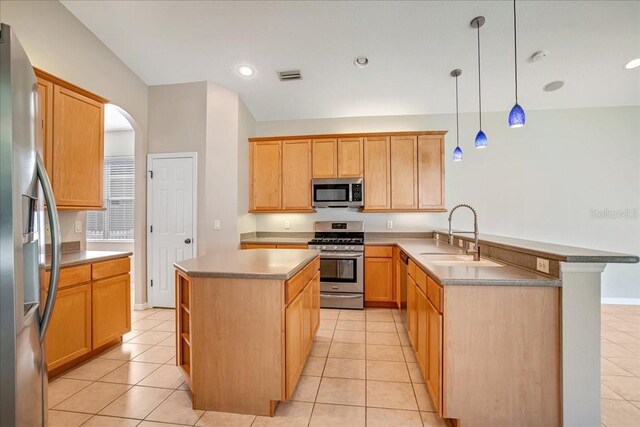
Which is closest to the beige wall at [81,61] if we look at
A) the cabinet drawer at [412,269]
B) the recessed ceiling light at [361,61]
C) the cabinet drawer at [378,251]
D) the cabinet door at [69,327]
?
the cabinet door at [69,327]

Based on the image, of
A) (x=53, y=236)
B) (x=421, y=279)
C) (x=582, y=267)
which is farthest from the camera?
(x=421, y=279)

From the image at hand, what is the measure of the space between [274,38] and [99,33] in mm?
2007

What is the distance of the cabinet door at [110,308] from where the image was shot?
8.67 feet

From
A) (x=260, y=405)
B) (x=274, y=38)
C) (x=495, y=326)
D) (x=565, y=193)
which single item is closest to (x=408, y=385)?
(x=495, y=326)

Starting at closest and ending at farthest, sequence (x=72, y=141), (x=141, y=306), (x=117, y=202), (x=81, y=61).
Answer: (x=72, y=141)
(x=81, y=61)
(x=141, y=306)
(x=117, y=202)

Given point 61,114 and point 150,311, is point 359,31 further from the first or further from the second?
point 150,311

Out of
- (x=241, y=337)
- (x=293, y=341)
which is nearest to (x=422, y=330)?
(x=293, y=341)

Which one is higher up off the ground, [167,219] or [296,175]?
[296,175]

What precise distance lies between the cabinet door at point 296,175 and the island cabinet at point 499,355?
306 cm

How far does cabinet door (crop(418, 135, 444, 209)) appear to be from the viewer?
14.1 feet

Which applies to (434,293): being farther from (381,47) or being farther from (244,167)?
(244,167)

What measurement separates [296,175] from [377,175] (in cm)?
→ 125

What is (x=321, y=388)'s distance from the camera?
7.17ft

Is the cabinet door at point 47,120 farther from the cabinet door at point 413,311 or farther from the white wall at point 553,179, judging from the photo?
the white wall at point 553,179
